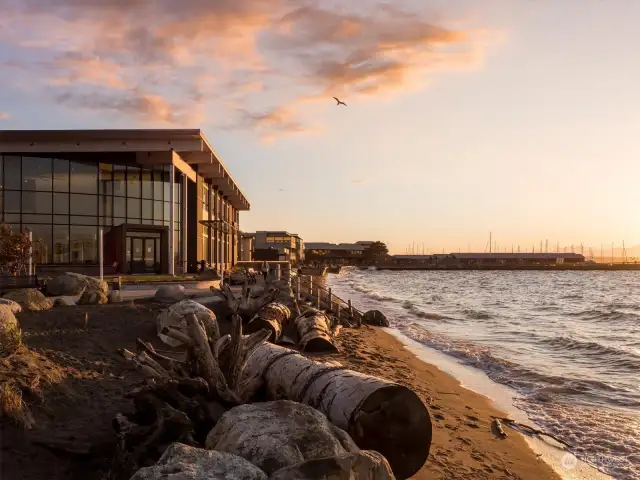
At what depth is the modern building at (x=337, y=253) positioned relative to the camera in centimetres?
17800

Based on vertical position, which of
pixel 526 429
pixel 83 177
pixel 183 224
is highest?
pixel 83 177

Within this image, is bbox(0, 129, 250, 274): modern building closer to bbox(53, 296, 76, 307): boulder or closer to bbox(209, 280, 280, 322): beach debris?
bbox(53, 296, 76, 307): boulder

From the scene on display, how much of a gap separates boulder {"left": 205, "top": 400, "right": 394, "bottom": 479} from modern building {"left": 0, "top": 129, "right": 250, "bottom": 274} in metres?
27.9

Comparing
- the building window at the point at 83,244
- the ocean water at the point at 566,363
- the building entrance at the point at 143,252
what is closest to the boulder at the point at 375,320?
the ocean water at the point at 566,363

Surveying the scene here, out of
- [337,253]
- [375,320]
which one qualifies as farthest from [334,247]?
[375,320]

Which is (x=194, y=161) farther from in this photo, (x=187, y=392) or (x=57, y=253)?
(x=187, y=392)

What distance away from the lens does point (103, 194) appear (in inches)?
1302

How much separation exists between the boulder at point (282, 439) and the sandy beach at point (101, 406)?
1426 millimetres

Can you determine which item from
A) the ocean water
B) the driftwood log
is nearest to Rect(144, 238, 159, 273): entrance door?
the ocean water

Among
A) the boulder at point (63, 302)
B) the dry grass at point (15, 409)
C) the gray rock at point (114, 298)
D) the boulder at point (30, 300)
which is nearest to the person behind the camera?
the dry grass at point (15, 409)

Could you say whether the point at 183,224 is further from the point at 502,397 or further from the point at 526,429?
the point at 526,429

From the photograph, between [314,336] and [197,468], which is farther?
[314,336]

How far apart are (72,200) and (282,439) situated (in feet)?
104

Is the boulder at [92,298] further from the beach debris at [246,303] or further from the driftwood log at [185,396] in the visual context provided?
the driftwood log at [185,396]
